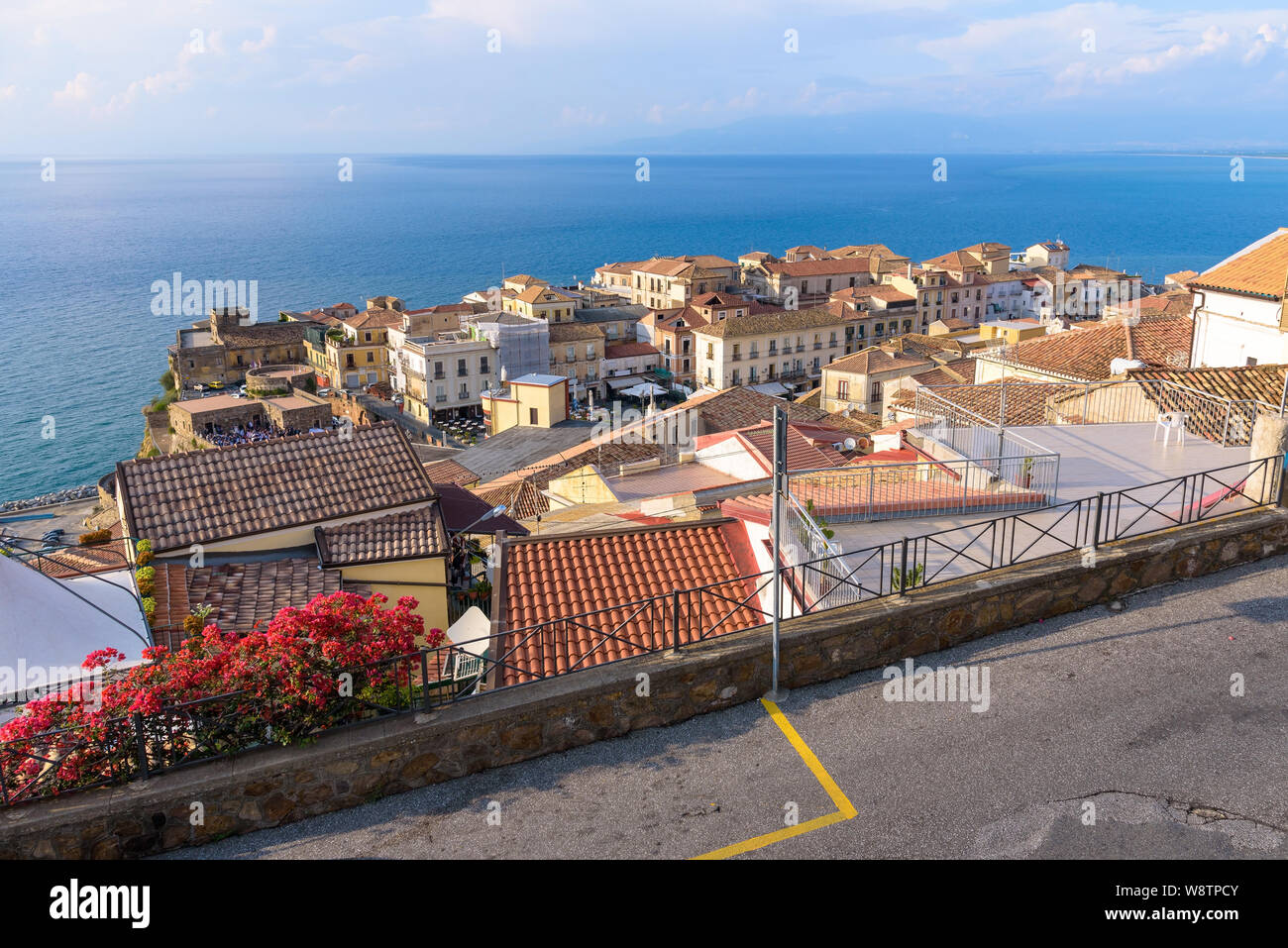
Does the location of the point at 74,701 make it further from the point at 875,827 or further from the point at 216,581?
the point at 216,581

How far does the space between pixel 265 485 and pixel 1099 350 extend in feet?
68.9

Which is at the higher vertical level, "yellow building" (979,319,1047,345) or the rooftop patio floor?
"yellow building" (979,319,1047,345)

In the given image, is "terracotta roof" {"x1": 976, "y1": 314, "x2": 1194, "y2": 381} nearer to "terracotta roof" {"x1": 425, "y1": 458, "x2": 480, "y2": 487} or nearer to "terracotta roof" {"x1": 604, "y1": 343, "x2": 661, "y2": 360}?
"terracotta roof" {"x1": 425, "y1": 458, "x2": 480, "y2": 487}

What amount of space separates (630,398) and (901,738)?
6834 centimetres

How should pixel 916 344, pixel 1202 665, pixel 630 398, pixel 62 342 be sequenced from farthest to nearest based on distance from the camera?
pixel 62 342 < pixel 630 398 < pixel 916 344 < pixel 1202 665

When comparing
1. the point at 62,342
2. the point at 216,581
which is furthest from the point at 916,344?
the point at 62,342

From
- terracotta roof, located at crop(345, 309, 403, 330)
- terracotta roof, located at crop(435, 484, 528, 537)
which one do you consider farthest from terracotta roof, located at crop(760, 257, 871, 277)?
terracotta roof, located at crop(435, 484, 528, 537)

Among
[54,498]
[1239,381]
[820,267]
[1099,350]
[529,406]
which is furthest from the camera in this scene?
[820,267]

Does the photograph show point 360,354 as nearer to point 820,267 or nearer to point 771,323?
point 771,323

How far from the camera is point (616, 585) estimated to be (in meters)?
10.0

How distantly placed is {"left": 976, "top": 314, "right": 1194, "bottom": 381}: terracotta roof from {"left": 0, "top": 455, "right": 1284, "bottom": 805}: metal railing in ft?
45.9

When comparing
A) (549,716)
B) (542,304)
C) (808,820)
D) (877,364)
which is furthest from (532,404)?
(808,820)

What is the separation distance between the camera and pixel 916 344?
6200 centimetres

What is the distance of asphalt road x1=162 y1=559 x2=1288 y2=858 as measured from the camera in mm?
5559
